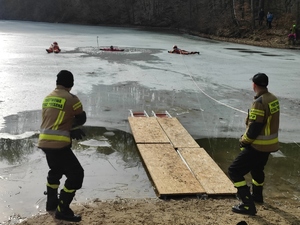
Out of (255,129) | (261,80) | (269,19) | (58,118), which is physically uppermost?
(269,19)

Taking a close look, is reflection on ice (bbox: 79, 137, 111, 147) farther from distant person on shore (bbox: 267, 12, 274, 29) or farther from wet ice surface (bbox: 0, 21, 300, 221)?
distant person on shore (bbox: 267, 12, 274, 29)

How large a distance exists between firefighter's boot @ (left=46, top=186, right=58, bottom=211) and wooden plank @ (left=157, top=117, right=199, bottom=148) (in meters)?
2.72

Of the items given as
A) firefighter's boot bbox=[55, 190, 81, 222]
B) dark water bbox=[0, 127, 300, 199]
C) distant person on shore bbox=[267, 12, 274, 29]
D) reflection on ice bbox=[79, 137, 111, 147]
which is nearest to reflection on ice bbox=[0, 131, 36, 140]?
dark water bbox=[0, 127, 300, 199]

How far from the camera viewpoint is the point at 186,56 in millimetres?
18125

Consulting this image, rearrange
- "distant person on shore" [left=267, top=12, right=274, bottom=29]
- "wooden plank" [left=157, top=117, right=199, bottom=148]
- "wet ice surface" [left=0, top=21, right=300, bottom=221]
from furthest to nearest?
"distant person on shore" [left=267, top=12, right=274, bottom=29] < "wooden plank" [left=157, top=117, right=199, bottom=148] < "wet ice surface" [left=0, top=21, right=300, bottom=221]

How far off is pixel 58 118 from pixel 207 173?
244 cm

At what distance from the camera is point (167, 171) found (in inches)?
214

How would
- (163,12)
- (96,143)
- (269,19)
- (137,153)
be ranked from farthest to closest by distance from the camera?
(163,12) → (269,19) → (96,143) → (137,153)

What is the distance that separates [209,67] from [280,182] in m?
10.2

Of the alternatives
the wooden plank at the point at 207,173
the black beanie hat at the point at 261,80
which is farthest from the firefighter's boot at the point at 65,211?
the black beanie hat at the point at 261,80

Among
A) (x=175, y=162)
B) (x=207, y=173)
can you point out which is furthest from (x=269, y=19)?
(x=207, y=173)

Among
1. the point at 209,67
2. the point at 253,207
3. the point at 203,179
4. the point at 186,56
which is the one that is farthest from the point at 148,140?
the point at 186,56

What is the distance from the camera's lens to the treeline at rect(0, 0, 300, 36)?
107 feet

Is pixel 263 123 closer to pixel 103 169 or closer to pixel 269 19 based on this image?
pixel 103 169
